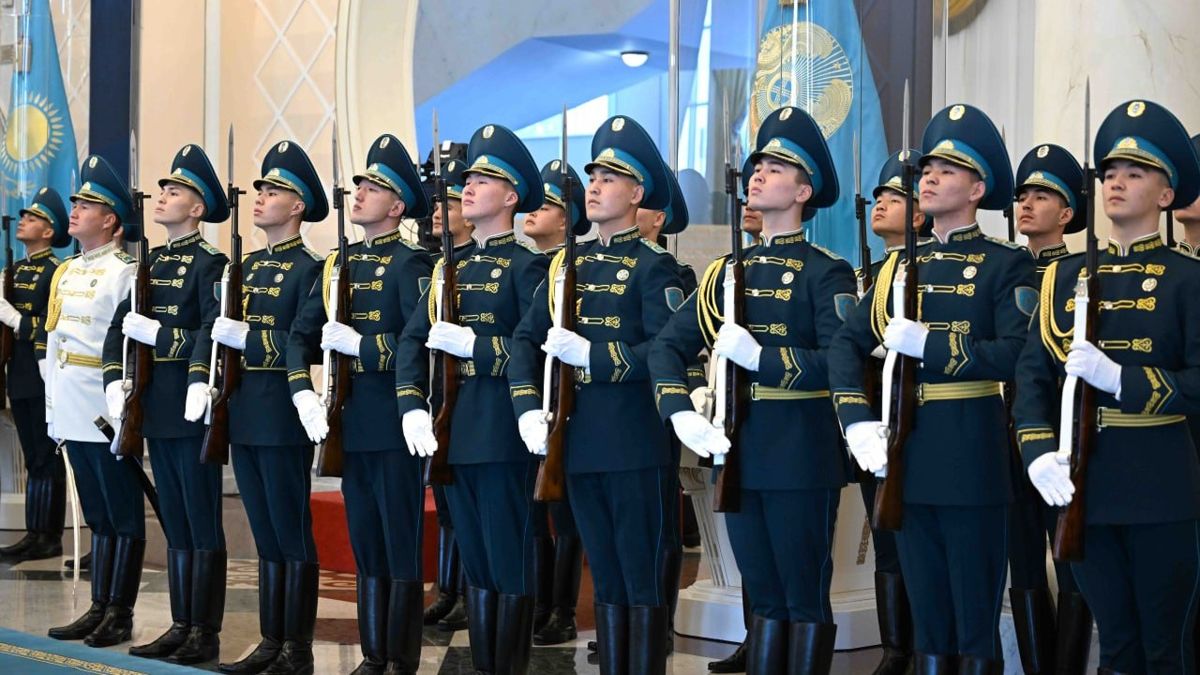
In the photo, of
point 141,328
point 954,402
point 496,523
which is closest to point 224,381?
point 141,328

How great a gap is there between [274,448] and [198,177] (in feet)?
3.44

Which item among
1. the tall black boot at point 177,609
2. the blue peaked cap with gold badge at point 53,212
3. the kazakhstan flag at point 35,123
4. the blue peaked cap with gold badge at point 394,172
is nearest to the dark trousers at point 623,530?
the blue peaked cap with gold badge at point 394,172

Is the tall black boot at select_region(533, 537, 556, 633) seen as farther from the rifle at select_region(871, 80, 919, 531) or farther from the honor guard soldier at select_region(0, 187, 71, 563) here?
the honor guard soldier at select_region(0, 187, 71, 563)

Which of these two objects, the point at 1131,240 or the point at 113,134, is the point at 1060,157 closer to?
the point at 1131,240

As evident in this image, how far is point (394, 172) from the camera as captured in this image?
4.89 m

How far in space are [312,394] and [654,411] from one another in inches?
41.4

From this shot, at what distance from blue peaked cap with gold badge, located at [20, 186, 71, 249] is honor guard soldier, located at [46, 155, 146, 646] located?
208 centimetres

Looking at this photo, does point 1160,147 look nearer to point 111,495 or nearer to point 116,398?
point 116,398

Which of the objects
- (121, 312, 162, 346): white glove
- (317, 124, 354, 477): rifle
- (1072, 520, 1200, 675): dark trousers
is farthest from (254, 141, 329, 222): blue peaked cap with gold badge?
(1072, 520, 1200, 675): dark trousers

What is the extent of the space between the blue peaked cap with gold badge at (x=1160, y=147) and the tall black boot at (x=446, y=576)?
3239mm

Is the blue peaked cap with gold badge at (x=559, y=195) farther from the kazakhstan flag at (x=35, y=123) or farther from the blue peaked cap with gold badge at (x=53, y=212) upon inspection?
the kazakhstan flag at (x=35, y=123)

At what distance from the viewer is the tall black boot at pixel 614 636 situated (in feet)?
13.9

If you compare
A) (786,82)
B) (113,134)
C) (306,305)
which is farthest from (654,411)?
(113,134)

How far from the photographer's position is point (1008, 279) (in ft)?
12.3
